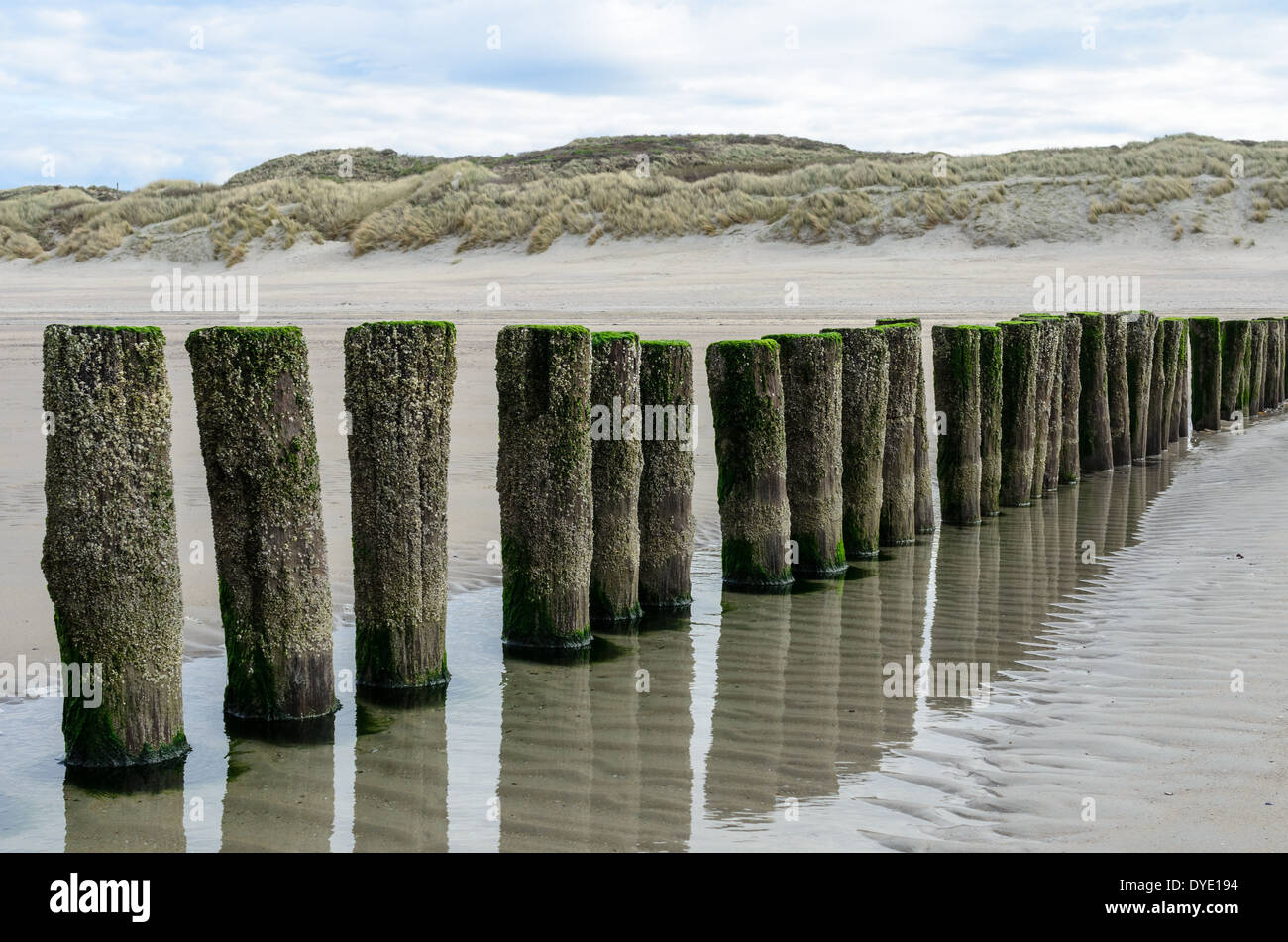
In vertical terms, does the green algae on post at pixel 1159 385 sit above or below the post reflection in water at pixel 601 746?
above

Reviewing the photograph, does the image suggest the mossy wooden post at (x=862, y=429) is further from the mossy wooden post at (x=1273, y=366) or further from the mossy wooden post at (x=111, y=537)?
the mossy wooden post at (x=1273, y=366)

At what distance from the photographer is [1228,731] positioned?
19.0 feet

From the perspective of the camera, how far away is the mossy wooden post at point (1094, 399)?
1350cm

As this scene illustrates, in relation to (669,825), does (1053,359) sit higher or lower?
higher

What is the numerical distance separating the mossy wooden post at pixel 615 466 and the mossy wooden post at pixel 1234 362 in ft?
43.6

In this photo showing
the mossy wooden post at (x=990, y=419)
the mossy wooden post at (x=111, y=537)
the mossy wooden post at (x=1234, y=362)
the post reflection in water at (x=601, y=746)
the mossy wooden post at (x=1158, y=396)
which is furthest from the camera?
the mossy wooden post at (x=1234, y=362)

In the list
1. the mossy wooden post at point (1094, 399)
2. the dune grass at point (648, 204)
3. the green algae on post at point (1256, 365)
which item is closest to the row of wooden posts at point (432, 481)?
the mossy wooden post at point (1094, 399)

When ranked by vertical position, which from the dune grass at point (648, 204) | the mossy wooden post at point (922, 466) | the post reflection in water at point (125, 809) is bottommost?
the post reflection in water at point (125, 809)

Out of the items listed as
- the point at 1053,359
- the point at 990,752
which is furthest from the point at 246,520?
the point at 1053,359

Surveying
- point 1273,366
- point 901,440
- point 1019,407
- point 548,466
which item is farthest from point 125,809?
point 1273,366
